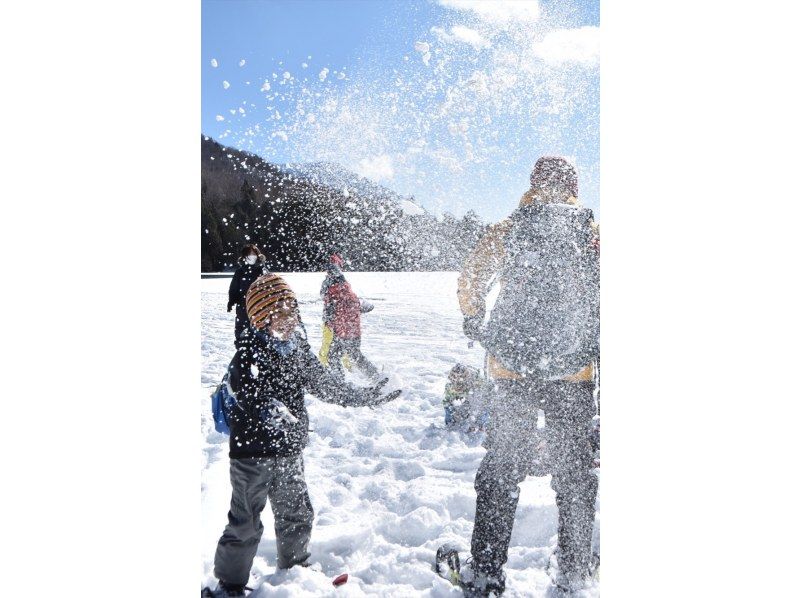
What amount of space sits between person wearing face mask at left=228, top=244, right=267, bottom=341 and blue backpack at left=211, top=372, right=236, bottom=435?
0.23 metres

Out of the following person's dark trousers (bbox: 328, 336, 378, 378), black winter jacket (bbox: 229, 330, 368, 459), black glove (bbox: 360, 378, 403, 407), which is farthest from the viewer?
person's dark trousers (bbox: 328, 336, 378, 378)

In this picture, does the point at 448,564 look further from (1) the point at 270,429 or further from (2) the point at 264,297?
(2) the point at 264,297

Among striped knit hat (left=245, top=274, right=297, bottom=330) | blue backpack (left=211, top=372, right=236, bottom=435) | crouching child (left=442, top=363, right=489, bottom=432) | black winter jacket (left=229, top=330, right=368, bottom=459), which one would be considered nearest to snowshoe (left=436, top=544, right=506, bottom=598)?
crouching child (left=442, top=363, right=489, bottom=432)

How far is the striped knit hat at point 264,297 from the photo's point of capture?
1498 mm

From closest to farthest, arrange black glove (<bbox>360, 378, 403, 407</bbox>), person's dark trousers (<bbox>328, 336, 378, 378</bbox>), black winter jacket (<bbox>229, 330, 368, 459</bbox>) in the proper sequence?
black winter jacket (<bbox>229, 330, 368, 459</bbox>) < black glove (<bbox>360, 378, 403, 407</bbox>) < person's dark trousers (<bbox>328, 336, 378, 378</bbox>)

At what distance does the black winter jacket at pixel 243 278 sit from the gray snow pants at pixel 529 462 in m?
0.82

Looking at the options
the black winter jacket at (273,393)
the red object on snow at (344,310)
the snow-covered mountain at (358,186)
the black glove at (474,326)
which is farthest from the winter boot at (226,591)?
the snow-covered mountain at (358,186)

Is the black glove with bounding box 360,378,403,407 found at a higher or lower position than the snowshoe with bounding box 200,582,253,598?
higher

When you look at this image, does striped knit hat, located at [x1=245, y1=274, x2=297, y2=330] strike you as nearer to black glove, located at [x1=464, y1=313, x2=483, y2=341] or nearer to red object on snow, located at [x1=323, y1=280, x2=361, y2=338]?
red object on snow, located at [x1=323, y1=280, x2=361, y2=338]

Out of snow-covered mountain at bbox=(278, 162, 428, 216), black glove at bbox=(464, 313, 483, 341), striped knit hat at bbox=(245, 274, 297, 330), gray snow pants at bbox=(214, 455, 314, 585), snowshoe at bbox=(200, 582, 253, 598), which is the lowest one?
snowshoe at bbox=(200, 582, 253, 598)

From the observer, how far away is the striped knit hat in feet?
4.91
